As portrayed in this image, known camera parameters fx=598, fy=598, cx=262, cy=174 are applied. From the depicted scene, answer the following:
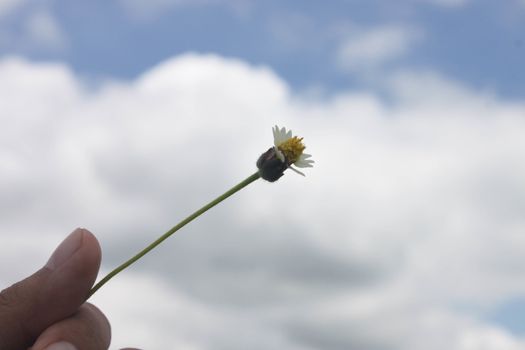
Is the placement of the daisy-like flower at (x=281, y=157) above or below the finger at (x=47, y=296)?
above

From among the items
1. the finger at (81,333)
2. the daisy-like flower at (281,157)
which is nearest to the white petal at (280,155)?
the daisy-like flower at (281,157)

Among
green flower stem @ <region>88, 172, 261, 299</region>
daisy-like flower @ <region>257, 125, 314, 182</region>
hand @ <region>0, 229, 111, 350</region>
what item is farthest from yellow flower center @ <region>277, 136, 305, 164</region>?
hand @ <region>0, 229, 111, 350</region>

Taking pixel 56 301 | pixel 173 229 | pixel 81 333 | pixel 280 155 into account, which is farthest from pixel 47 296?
pixel 280 155

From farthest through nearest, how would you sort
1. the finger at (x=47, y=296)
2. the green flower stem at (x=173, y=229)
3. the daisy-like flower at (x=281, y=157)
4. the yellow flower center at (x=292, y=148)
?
the finger at (x=47, y=296) < the yellow flower center at (x=292, y=148) < the daisy-like flower at (x=281, y=157) < the green flower stem at (x=173, y=229)

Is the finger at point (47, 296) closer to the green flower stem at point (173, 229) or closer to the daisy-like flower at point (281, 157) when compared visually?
the green flower stem at point (173, 229)

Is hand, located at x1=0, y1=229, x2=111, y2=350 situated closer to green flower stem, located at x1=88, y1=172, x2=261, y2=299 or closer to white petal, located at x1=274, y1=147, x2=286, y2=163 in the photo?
green flower stem, located at x1=88, y1=172, x2=261, y2=299

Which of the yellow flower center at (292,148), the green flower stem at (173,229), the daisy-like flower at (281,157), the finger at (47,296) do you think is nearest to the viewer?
the green flower stem at (173,229)
